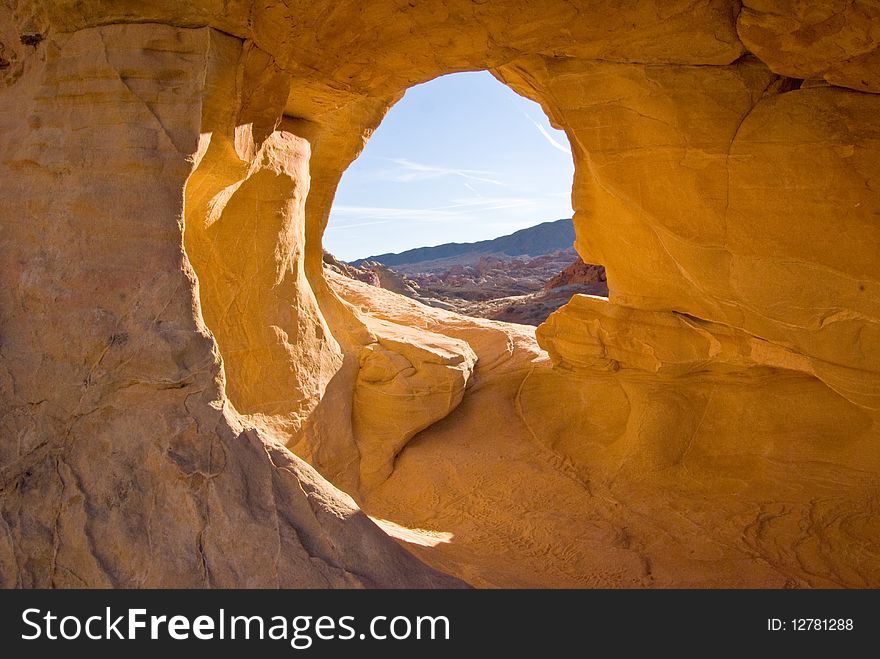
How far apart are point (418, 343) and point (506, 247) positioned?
153 ft

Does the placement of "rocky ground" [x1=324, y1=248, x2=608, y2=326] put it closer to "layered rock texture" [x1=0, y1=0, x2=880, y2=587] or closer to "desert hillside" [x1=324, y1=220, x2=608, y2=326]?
"desert hillside" [x1=324, y1=220, x2=608, y2=326]

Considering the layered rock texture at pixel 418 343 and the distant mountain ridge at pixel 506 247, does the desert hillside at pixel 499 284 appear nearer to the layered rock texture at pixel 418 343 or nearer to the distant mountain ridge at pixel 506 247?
the layered rock texture at pixel 418 343

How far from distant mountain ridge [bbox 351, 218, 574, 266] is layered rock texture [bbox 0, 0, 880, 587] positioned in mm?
42424

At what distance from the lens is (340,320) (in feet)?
21.4

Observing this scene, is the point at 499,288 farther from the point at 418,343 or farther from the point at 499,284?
the point at 418,343

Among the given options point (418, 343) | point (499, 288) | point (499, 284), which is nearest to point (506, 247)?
point (499, 284)

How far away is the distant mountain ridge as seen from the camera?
49906 millimetres

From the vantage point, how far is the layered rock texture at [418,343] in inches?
99.7

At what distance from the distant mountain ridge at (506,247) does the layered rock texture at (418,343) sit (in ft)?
139

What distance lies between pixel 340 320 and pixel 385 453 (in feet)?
5.24

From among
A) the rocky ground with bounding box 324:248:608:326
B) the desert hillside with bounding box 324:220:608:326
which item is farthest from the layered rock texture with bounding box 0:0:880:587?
the rocky ground with bounding box 324:248:608:326

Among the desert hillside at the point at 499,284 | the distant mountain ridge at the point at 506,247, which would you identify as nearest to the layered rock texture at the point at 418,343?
the desert hillside at the point at 499,284

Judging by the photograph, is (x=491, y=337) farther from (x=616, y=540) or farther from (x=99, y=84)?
(x=99, y=84)
